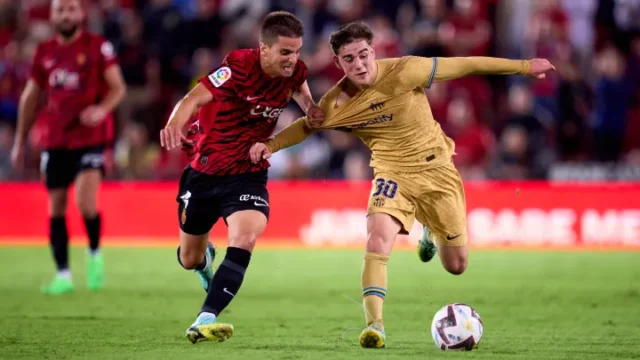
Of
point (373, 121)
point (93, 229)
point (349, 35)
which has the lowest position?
point (93, 229)

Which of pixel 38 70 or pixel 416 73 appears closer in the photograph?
pixel 416 73

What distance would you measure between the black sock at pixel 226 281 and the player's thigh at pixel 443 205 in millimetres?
1367

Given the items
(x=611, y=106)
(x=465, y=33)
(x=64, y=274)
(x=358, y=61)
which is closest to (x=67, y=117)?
(x=64, y=274)

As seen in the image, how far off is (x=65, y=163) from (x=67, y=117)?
453 mm

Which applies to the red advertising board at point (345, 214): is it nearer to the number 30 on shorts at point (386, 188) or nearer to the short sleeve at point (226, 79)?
the number 30 on shorts at point (386, 188)

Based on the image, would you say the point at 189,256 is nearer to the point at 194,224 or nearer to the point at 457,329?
the point at 194,224

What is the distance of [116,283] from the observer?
11.3m

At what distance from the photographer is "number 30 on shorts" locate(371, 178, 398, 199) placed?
23.6 feet

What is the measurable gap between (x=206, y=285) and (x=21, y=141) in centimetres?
314

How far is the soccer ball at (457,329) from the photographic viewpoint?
650 cm

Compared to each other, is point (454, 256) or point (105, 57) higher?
point (105, 57)

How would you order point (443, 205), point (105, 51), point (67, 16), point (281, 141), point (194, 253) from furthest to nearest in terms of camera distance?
point (105, 51) < point (67, 16) < point (194, 253) < point (443, 205) < point (281, 141)

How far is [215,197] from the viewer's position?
734 cm

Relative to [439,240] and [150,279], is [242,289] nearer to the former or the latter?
[150,279]
